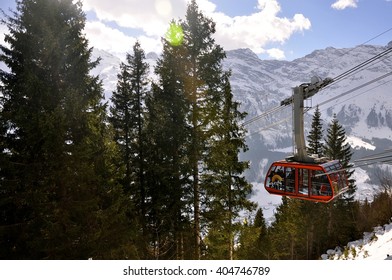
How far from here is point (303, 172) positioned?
47.5 feet

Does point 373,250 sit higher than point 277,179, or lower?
lower

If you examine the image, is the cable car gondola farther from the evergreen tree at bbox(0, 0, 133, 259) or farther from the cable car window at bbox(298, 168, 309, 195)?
the evergreen tree at bbox(0, 0, 133, 259)

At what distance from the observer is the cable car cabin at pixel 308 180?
13750 mm

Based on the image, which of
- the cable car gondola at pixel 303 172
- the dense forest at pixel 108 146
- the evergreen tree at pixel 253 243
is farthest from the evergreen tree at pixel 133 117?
the cable car gondola at pixel 303 172

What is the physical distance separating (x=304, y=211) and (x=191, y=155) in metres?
25.5

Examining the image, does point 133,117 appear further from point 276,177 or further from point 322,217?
point 322,217

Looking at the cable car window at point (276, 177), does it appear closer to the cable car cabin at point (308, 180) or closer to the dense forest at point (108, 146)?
the cable car cabin at point (308, 180)

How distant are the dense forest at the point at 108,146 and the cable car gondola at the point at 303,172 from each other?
1.25 meters

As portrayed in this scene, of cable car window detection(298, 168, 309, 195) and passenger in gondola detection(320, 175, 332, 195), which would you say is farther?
cable car window detection(298, 168, 309, 195)

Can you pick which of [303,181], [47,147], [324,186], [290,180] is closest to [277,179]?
[290,180]

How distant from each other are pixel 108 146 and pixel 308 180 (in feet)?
32.9

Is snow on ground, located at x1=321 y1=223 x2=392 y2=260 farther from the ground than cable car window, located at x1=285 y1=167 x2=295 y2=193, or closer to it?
closer to it

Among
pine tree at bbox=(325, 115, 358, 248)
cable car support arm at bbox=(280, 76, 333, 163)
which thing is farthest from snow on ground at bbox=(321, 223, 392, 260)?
pine tree at bbox=(325, 115, 358, 248)

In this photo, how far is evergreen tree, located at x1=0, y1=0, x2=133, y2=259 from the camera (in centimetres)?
1233
